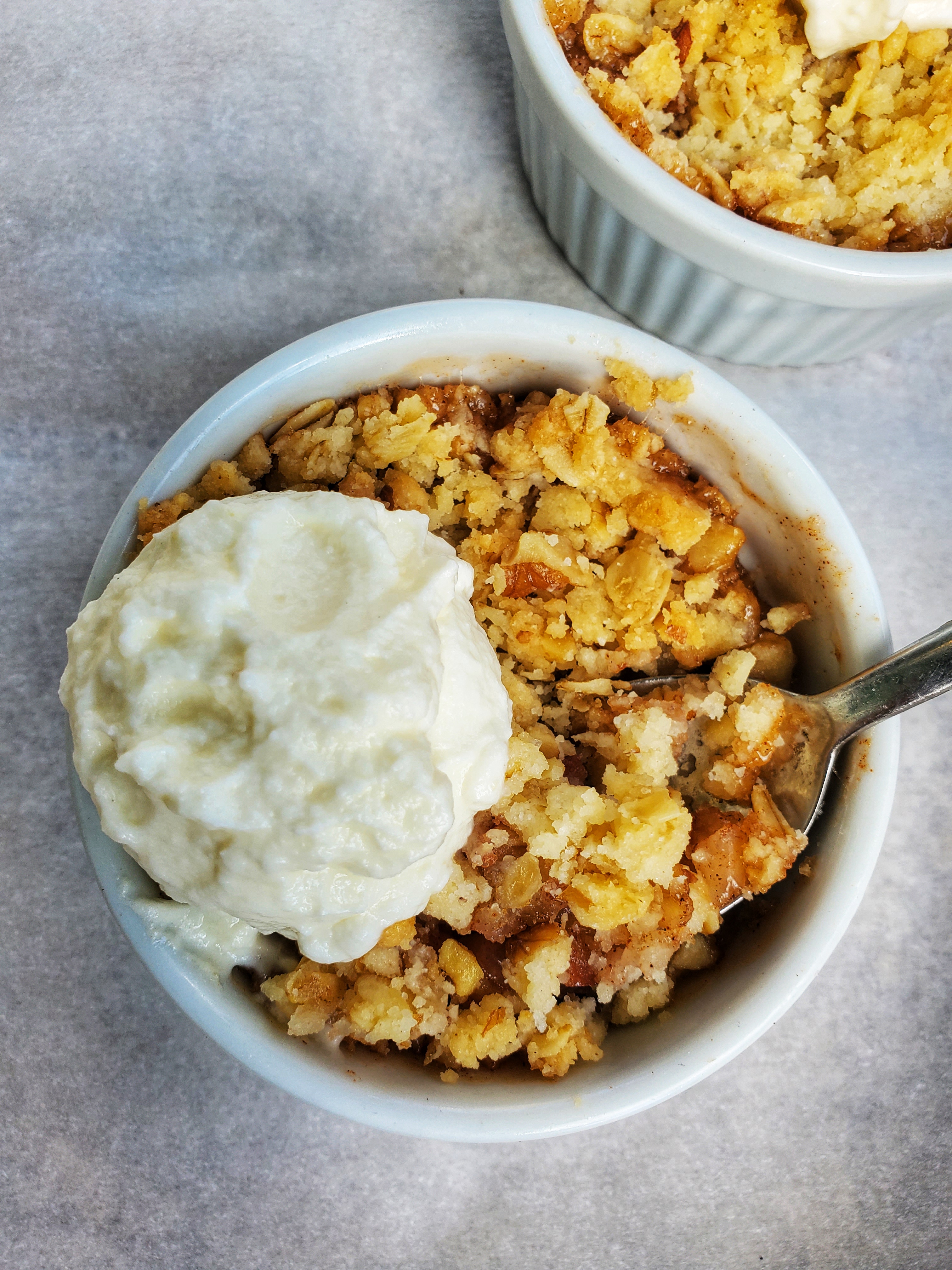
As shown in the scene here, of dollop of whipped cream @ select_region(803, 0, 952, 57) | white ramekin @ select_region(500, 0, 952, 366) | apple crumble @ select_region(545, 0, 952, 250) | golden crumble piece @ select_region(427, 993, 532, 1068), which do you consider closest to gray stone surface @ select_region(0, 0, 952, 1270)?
white ramekin @ select_region(500, 0, 952, 366)

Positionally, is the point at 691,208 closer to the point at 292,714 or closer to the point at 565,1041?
the point at 292,714

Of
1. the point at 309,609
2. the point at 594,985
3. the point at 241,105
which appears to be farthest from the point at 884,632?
the point at 241,105

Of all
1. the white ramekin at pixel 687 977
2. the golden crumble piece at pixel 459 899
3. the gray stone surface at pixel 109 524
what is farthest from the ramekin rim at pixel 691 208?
the golden crumble piece at pixel 459 899

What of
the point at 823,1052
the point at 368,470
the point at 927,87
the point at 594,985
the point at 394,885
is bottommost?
the point at 823,1052

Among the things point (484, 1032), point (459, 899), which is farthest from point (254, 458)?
point (484, 1032)

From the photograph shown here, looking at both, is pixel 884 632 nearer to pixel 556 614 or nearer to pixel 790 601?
pixel 790 601

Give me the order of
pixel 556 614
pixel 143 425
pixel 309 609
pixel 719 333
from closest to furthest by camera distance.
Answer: pixel 309 609 → pixel 556 614 → pixel 719 333 → pixel 143 425
